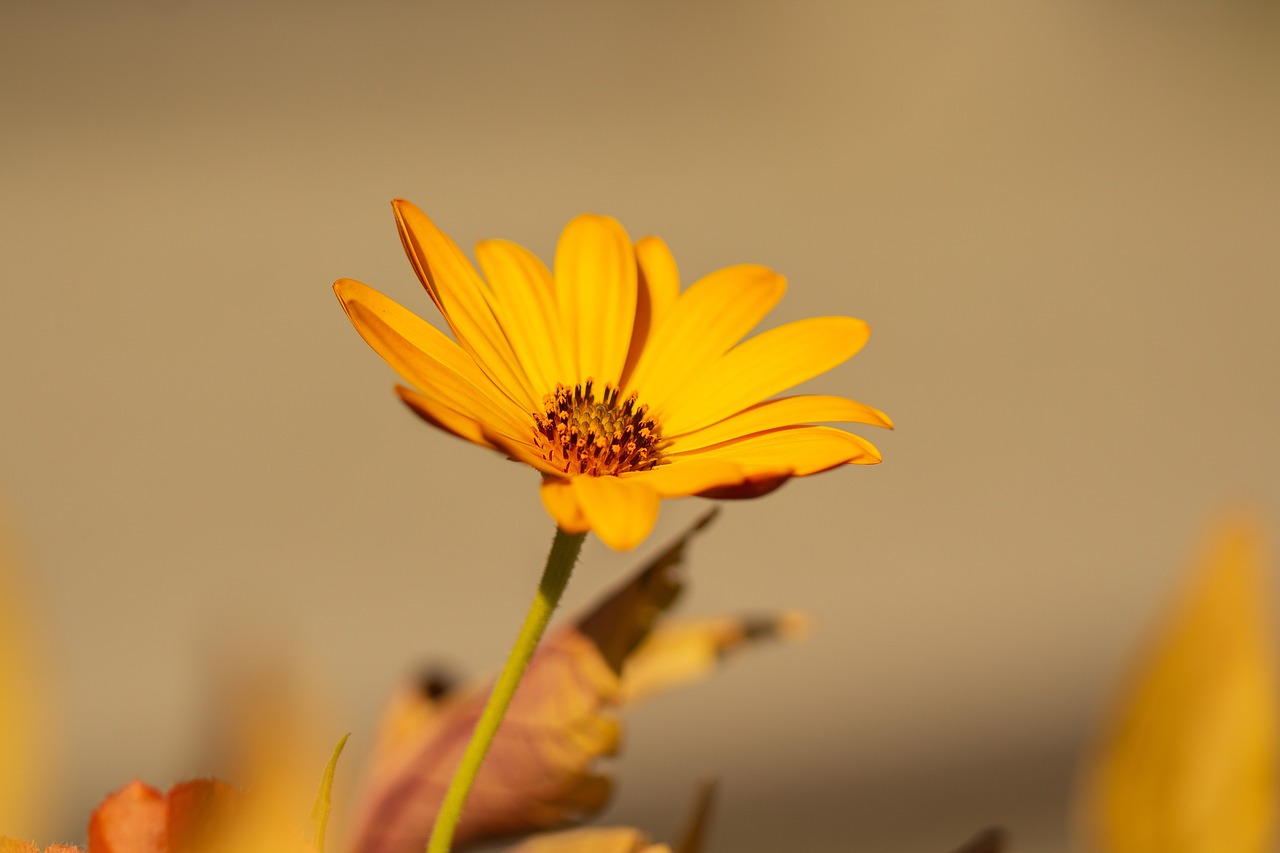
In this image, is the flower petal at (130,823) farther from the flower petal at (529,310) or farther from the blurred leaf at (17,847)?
the flower petal at (529,310)

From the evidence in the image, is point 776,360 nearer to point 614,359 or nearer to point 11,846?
point 614,359

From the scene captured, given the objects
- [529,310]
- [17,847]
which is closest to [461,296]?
[529,310]

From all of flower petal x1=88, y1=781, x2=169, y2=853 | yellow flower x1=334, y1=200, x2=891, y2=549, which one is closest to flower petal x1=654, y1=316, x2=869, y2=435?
yellow flower x1=334, y1=200, x2=891, y2=549

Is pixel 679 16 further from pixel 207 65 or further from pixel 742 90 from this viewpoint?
pixel 207 65

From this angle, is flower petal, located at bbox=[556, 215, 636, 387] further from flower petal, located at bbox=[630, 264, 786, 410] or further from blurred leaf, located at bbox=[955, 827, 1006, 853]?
blurred leaf, located at bbox=[955, 827, 1006, 853]

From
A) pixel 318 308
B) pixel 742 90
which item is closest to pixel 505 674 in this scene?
pixel 318 308

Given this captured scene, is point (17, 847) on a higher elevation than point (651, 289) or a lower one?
lower

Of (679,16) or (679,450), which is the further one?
(679,16)
